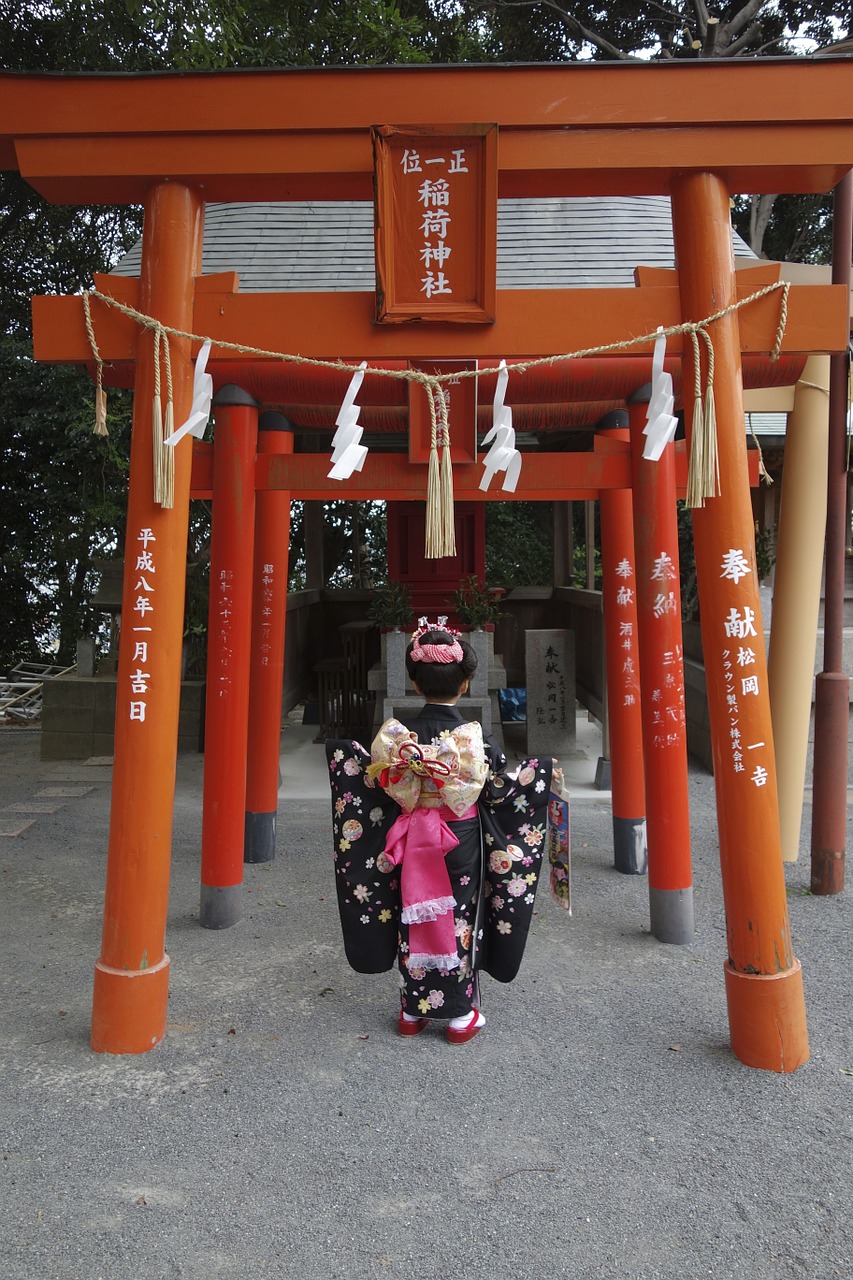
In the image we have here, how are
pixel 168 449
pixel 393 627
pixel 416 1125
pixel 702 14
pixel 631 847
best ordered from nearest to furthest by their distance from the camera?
pixel 416 1125, pixel 168 449, pixel 631 847, pixel 393 627, pixel 702 14

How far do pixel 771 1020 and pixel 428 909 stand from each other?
49.3 inches

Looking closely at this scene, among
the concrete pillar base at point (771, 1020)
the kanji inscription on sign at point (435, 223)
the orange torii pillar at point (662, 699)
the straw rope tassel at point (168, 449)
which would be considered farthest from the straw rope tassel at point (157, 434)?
the concrete pillar base at point (771, 1020)

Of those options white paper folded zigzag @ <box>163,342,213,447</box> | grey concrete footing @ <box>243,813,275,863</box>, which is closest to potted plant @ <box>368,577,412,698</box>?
grey concrete footing @ <box>243,813,275,863</box>

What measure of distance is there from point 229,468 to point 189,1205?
3401 mm

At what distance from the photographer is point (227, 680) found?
4801 mm

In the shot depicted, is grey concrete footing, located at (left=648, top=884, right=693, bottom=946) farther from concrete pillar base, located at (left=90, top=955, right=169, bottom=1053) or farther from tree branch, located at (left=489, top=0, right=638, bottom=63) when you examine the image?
tree branch, located at (left=489, top=0, right=638, bottom=63)

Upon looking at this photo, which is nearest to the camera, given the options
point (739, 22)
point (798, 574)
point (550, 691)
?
point (798, 574)

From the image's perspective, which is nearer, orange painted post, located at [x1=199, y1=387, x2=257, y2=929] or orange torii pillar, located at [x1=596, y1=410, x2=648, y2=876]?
orange painted post, located at [x1=199, y1=387, x2=257, y2=929]

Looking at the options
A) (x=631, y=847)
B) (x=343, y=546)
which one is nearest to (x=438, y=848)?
(x=631, y=847)

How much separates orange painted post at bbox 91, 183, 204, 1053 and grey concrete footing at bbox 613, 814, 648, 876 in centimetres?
314

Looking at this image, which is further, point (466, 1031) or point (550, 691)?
point (550, 691)

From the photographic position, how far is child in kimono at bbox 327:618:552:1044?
3389 mm

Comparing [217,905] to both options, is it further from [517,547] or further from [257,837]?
[517,547]

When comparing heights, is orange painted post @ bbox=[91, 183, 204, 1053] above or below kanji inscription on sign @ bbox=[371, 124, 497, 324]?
below
